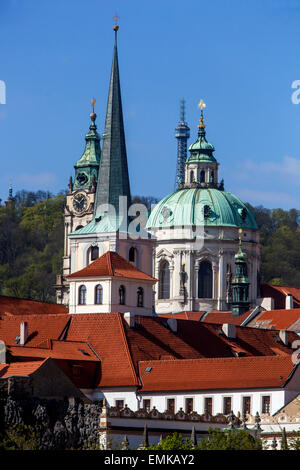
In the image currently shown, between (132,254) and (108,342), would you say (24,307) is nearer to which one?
(108,342)

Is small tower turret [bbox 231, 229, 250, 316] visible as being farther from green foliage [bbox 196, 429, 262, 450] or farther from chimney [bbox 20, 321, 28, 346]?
green foliage [bbox 196, 429, 262, 450]

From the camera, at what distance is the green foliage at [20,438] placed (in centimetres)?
7200

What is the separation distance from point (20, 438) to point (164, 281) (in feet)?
344

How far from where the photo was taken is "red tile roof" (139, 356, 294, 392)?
101250 millimetres

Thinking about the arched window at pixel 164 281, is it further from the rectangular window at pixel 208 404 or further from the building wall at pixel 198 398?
the rectangular window at pixel 208 404

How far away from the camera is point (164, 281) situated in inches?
6983

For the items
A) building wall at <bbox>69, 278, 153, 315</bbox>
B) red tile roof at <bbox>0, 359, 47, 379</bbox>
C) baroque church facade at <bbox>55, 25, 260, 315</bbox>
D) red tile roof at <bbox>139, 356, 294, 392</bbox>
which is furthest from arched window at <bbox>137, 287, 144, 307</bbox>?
baroque church facade at <bbox>55, 25, 260, 315</bbox>

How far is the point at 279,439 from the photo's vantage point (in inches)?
3553

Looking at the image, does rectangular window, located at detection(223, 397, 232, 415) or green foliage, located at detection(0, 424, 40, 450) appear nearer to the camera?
green foliage, located at detection(0, 424, 40, 450)

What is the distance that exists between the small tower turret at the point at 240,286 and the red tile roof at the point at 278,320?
770cm

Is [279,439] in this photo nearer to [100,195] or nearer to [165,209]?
[100,195]

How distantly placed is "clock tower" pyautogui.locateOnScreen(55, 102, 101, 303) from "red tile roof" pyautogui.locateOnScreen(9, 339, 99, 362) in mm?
85453

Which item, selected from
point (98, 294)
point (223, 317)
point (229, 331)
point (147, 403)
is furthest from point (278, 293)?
point (147, 403)
